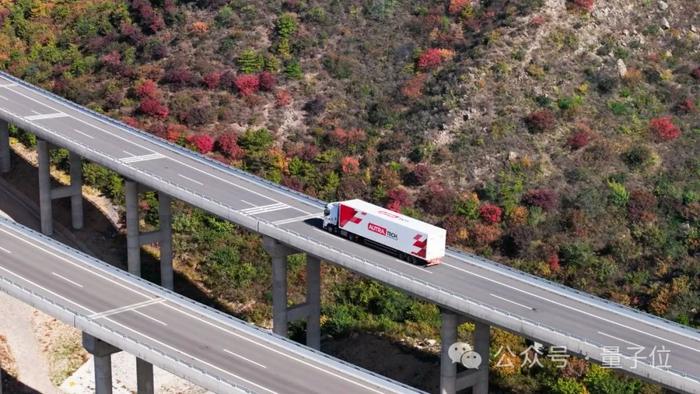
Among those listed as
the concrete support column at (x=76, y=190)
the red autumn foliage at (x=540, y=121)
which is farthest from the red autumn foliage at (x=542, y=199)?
the concrete support column at (x=76, y=190)

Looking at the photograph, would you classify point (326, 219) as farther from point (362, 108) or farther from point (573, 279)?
point (362, 108)

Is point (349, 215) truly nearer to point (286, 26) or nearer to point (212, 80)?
point (212, 80)

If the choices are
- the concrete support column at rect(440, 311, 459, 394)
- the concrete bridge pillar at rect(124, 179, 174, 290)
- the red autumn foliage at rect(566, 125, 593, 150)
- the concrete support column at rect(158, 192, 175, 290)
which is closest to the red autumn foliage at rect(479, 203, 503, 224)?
the red autumn foliage at rect(566, 125, 593, 150)

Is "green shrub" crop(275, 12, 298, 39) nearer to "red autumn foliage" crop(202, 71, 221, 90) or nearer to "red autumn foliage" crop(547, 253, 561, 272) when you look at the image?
"red autumn foliage" crop(202, 71, 221, 90)

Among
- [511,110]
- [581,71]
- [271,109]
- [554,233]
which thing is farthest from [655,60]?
[271,109]

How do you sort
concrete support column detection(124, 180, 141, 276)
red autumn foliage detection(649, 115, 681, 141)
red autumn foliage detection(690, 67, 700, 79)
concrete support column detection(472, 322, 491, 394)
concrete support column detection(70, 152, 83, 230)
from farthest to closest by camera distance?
red autumn foliage detection(690, 67, 700, 79) → red autumn foliage detection(649, 115, 681, 141) → concrete support column detection(70, 152, 83, 230) → concrete support column detection(124, 180, 141, 276) → concrete support column detection(472, 322, 491, 394)

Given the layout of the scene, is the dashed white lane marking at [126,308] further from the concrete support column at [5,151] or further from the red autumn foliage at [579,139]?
the red autumn foliage at [579,139]

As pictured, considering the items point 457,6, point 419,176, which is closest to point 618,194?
point 419,176
